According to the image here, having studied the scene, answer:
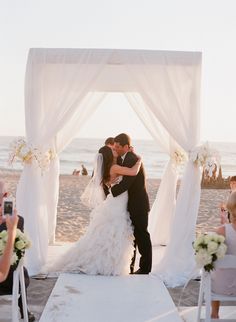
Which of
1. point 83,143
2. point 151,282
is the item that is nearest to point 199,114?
point 151,282

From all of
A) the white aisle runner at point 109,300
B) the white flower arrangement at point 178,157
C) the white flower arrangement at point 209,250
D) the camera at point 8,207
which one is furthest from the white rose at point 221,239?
the white flower arrangement at point 178,157

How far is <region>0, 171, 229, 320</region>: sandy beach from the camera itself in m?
5.44

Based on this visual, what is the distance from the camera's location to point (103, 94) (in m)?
7.88

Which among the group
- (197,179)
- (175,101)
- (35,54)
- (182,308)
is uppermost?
(35,54)

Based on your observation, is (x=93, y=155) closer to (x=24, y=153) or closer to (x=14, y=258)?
(x=24, y=153)

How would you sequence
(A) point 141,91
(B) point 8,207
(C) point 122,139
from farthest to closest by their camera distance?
(A) point 141,91 → (C) point 122,139 → (B) point 8,207

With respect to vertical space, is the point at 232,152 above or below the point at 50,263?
above

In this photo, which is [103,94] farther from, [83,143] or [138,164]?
[83,143]

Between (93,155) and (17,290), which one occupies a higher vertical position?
(93,155)

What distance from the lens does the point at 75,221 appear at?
38.5 feet

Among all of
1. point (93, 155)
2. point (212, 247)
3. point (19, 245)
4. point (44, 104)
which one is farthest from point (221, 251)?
point (93, 155)

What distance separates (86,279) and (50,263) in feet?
3.07

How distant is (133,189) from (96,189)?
0.49 m

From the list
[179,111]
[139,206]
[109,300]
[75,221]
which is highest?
[179,111]
